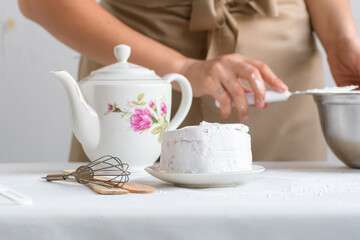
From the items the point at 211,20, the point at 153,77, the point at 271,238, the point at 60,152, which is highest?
the point at 211,20

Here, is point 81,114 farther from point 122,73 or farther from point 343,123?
point 343,123

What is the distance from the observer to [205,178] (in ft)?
1.80

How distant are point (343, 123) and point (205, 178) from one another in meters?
0.28

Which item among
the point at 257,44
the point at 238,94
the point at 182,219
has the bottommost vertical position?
the point at 182,219

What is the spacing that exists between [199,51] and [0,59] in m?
1.20

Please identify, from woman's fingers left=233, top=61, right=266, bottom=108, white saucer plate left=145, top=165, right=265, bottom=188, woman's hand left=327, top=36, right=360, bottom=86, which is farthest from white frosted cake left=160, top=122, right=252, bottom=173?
woman's hand left=327, top=36, right=360, bottom=86

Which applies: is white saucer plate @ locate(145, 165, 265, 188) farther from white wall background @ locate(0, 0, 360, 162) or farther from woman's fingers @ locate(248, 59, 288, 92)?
white wall background @ locate(0, 0, 360, 162)

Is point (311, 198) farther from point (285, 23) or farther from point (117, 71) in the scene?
point (285, 23)

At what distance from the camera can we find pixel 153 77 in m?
0.72

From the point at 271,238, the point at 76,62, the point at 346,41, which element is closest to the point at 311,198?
the point at 271,238

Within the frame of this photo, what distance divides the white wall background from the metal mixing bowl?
4.23 ft

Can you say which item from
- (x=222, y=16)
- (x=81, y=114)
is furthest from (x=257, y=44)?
(x=81, y=114)

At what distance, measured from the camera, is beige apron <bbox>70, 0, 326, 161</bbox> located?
1.06m

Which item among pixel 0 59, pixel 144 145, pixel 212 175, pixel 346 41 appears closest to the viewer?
pixel 212 175
